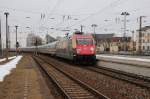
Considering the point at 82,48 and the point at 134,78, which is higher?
the point at 82,48

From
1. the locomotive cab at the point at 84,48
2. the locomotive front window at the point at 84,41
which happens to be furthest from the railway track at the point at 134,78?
the locomotive front window at the point at 84,41

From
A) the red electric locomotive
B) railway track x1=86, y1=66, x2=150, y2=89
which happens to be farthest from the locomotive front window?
railway track x1=86, y1=66, x2=150, y2=89

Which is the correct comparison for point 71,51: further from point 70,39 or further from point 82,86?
point 82,86

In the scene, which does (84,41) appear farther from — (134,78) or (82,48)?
(134,78)

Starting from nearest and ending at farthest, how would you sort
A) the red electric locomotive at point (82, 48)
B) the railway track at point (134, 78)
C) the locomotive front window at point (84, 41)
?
the railway track at point (134, 78) → the red electric locomotive at point (82, 48) → the locomotive front window at point (84, 41)

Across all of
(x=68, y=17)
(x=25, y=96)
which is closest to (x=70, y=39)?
(x=68, y=17)

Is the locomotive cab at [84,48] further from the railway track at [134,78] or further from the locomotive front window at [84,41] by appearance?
the railway track at [134,78]

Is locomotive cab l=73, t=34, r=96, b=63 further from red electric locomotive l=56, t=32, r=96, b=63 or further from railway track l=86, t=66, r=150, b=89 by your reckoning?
railway track l=86, t=66, r=150, b=89

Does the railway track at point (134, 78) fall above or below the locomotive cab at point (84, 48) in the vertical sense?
below

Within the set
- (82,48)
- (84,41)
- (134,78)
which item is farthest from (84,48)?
(134,78)

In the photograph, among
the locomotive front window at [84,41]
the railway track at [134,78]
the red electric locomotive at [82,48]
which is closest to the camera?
the railway track at [134,78]

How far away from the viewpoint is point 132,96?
12.7 meters

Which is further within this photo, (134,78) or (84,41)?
(84,41)

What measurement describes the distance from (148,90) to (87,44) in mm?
20805
